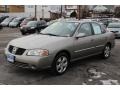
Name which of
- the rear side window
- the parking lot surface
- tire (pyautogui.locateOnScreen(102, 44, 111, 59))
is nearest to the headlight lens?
the parking lot surface

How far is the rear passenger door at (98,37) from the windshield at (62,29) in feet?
3.17

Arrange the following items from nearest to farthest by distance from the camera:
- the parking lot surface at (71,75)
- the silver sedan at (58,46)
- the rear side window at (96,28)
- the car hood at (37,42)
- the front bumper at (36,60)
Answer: the parking lot surface at (71,75) < the front bumper at (36,60) < the silver sedan at (58,46) < the car hood at (37,42) < the rear side window at (96,28)

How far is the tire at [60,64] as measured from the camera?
22.0 feet

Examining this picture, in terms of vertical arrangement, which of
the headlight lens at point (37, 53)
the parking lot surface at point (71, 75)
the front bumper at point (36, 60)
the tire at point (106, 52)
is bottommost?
the parking lot surface at point (71, 75)

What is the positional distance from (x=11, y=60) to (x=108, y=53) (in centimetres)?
415

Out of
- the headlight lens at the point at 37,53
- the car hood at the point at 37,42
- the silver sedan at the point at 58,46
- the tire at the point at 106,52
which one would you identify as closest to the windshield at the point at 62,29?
the silver sedan at the point at 58,46

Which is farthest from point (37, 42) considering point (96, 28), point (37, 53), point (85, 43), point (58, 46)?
point (96, 28)

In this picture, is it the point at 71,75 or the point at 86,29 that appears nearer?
the point at 71,75

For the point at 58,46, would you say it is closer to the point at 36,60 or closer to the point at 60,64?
the point at 60,64

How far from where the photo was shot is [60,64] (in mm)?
6926

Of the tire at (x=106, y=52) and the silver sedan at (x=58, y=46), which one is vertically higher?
the silver sedan at (x=58, y=46)

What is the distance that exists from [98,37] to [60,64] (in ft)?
7.50

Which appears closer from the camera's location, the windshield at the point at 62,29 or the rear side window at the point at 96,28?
the windshield at the point at 62,29

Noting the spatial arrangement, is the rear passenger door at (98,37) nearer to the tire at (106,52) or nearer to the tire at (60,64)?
the tire at (106,52)
